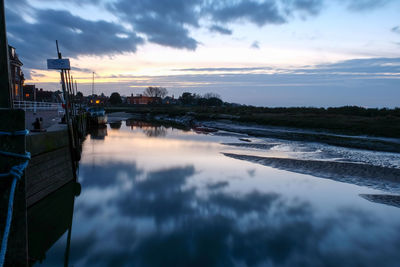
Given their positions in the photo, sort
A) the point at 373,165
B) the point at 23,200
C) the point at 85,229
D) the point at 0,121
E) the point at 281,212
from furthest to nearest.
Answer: the point at 373,165 < the point at 281,212 < the point at 85,229 < the point at 23,200 < the point at 0,121

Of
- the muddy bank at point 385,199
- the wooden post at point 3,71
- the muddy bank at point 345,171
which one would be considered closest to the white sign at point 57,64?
the wooden post at point 3,71

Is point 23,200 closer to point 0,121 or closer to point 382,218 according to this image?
point 0,121

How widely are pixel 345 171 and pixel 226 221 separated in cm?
956

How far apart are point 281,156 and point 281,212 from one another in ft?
34.7

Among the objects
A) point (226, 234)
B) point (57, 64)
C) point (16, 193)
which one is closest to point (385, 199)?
point (226, 234)

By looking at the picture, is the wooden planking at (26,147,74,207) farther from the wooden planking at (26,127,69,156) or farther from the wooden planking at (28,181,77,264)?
the wooden planking at (28,181,77,264)

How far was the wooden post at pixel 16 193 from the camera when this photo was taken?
2.86 m

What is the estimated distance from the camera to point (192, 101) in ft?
562

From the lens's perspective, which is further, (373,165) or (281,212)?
(373,165)

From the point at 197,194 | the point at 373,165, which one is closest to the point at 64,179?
the point at 197,194

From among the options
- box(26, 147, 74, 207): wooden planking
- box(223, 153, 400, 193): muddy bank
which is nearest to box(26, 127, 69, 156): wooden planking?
box(26, 147, 74, 207): wooden planking

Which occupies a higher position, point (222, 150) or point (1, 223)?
point (1, 223)

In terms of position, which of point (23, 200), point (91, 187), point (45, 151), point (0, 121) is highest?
point (0, 121)

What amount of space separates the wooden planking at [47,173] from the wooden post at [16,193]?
7010mm
